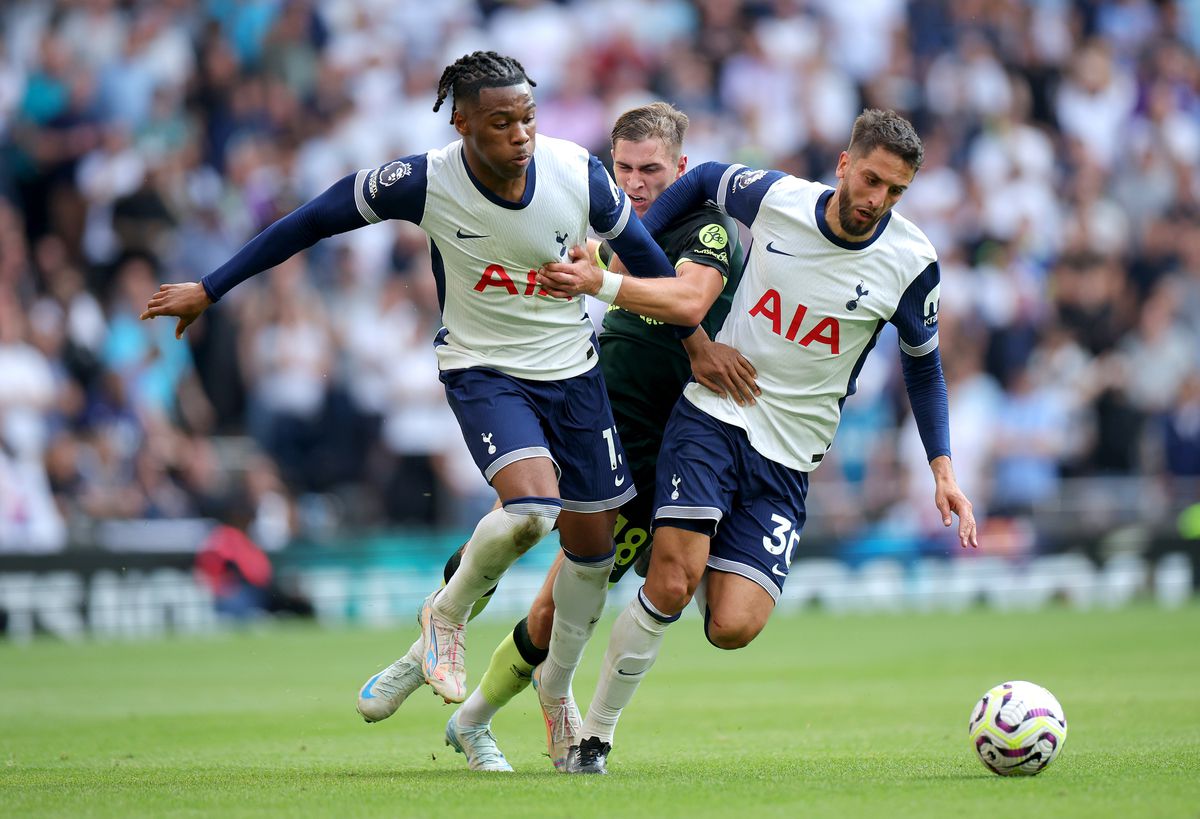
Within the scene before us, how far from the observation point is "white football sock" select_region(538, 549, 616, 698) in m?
8.04

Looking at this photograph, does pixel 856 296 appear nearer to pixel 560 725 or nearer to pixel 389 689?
pixel 560 725

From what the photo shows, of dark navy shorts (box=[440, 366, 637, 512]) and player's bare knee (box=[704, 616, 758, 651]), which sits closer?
dark navy shorts (box=[440, 366, 637, 512])

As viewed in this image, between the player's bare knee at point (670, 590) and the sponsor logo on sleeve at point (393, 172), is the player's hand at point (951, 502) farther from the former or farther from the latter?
the sponsor logo on sleeve at point (393, 172)

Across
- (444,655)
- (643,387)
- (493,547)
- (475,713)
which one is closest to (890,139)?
(643,387)

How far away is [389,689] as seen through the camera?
8.05m

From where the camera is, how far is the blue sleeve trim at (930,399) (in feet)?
27.1

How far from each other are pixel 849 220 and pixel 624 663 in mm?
2279

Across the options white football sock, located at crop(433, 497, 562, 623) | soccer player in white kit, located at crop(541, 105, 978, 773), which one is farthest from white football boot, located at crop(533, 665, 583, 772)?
white football sock, located at crop(433, 497, 562, 623)

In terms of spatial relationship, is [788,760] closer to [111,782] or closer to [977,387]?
[111,782]

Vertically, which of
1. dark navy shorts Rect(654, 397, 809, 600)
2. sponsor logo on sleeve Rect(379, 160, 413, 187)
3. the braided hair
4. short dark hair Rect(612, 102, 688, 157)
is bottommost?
dark navy shorts Rect(654, 397, 809, 600)

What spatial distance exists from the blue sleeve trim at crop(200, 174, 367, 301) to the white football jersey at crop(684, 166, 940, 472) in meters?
1.85

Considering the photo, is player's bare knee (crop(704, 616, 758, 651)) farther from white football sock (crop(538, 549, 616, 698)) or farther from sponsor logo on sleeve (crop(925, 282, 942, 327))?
sponsor logo on sleeve (crop(925, 282, 942, 327))

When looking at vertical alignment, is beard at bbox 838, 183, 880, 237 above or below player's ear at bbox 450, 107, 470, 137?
below

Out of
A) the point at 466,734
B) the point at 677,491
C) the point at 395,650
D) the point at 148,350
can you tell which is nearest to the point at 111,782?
the point at 466,734
